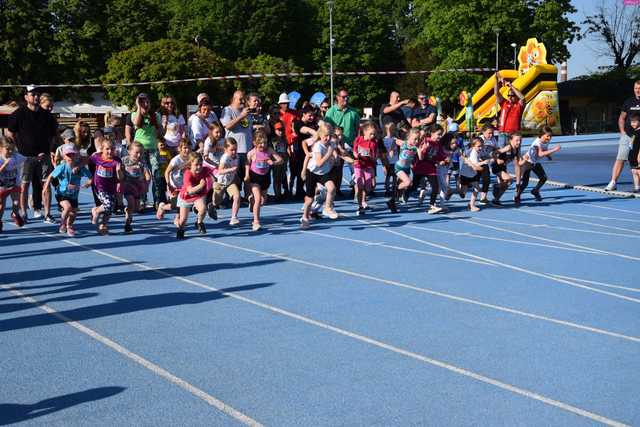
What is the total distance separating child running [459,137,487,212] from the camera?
14367 millimetres

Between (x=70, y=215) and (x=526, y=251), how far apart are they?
20.0 ft

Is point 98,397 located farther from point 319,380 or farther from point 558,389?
point 558,389

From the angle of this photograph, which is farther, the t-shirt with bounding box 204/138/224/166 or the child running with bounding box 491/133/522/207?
the child running with bounding box 491/133/522/207

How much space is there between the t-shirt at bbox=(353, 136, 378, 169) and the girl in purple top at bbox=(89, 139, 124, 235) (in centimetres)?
401

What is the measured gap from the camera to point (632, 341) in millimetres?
6223

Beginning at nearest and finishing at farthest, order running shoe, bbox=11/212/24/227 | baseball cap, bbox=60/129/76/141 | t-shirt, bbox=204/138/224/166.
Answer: baseball cap, bbox=60/129/76/141 < running shoe, bbox=11/212/24/227 < t-shirt, bbox=204/138/224/166

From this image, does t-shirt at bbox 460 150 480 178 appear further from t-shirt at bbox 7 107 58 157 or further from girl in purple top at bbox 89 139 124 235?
t-shirt at bbox 7 107 58 157

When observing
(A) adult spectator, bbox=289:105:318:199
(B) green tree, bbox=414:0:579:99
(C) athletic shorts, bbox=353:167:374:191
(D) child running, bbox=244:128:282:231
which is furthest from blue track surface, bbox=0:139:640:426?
(B) green tree, bbox=414:0:579:99

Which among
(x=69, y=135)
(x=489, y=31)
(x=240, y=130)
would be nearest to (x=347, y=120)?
(x=240, y=130)

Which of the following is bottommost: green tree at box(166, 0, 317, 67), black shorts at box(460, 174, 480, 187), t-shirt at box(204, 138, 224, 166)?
black shorts at box(460, 174, 480, 187)

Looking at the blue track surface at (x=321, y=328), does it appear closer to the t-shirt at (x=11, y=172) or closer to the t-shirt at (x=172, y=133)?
the t-shirt at (x=11, y=172)

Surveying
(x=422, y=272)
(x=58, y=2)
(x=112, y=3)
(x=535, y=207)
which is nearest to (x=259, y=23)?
(x=112, y=3)

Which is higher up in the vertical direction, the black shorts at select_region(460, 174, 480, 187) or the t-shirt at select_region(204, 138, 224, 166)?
the t-shirt at select_region(204, 138, 224, 166)

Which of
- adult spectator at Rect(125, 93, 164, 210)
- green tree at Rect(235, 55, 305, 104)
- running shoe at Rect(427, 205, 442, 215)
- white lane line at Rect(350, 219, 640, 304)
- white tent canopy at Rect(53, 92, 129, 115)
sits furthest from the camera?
green tree at Rect(235, 55, 305, 104)
